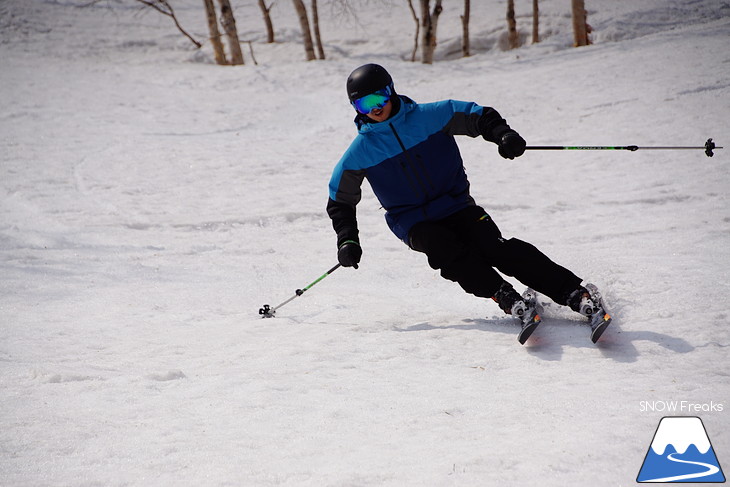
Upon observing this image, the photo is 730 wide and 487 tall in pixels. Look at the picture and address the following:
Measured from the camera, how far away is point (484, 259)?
12.7ft

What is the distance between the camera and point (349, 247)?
4090 millimetres

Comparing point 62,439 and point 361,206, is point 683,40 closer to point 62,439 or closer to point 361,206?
point 361,206

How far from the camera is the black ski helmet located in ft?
12.5

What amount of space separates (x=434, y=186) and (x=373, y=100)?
27.4 inches

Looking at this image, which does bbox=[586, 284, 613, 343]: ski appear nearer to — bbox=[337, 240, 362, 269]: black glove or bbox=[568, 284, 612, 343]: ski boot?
bbox=[568, 284, 612, 343]: ski boot

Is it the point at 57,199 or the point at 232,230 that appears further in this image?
the point at 57,199

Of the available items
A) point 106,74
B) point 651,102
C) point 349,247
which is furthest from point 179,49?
point 349,247

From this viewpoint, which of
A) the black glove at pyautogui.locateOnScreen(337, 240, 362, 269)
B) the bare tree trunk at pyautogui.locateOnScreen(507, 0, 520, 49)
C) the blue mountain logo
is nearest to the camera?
the blue mountain logo

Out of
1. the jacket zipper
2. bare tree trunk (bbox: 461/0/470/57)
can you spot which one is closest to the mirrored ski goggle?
the jacket zipper

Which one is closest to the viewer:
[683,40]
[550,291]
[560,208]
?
[550,291]

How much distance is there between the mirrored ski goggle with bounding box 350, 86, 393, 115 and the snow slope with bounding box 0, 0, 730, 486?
148 centimetres

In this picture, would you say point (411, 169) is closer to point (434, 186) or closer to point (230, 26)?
point (434, 186)

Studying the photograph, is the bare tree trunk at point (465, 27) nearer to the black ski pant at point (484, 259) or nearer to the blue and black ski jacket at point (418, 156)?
the blue and black ski jacket at point (418, 156)

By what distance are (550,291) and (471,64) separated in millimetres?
12602
